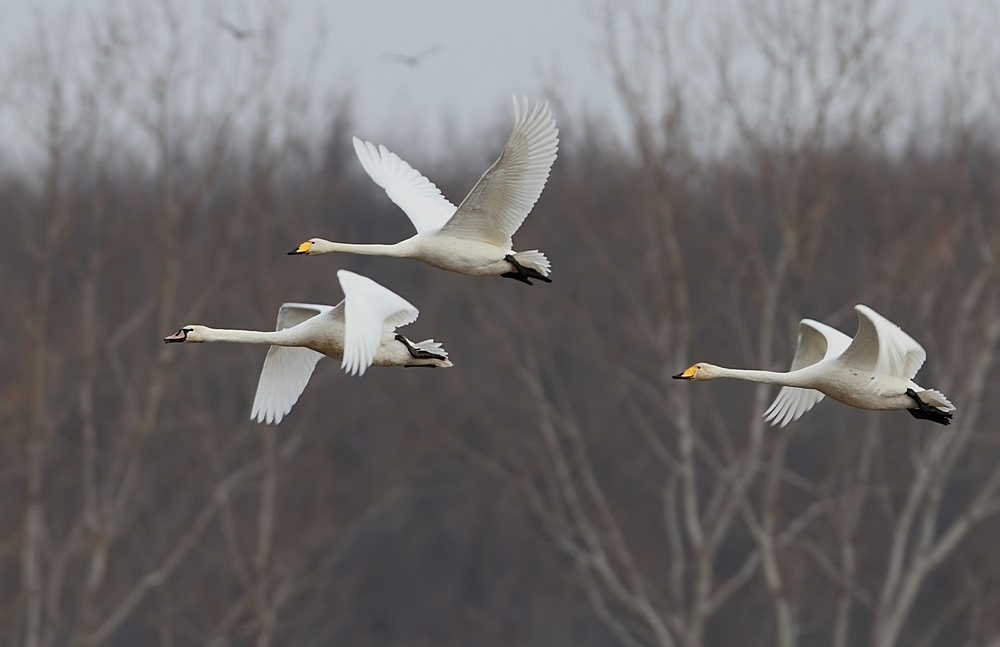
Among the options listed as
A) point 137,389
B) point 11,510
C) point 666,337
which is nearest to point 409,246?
point 666,337

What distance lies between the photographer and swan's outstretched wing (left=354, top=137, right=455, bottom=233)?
49.3ft

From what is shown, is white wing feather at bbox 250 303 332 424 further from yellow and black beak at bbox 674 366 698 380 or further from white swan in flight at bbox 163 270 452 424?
yellow and black beak at bbox 674 366 698 380

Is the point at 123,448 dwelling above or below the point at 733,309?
below

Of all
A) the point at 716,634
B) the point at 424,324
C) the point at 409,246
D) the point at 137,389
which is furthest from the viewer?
the point at 424,324

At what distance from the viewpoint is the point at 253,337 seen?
13.0 m

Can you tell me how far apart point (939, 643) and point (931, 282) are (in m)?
18.1

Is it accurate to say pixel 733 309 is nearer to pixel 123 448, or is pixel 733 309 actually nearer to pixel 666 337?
pixel 666 337

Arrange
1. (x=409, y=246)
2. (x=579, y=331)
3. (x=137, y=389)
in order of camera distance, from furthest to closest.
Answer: (x=137, y=389) → (x=579, y=331) → (x=409, y=246)

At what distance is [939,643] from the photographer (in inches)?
1642

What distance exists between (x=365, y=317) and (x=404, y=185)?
13.4 ft

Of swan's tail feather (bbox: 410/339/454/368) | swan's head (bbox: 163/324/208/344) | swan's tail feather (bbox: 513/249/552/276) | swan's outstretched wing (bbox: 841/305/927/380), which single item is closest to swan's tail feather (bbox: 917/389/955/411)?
swan's outstretched wing (bbox: 841/305/927/380)

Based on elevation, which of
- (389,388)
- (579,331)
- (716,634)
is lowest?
(716,634)

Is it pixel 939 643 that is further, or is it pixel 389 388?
pixel 389 388

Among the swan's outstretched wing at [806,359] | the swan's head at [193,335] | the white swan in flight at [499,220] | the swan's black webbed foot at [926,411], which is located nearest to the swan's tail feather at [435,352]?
the white swan in flight at [499,220]
